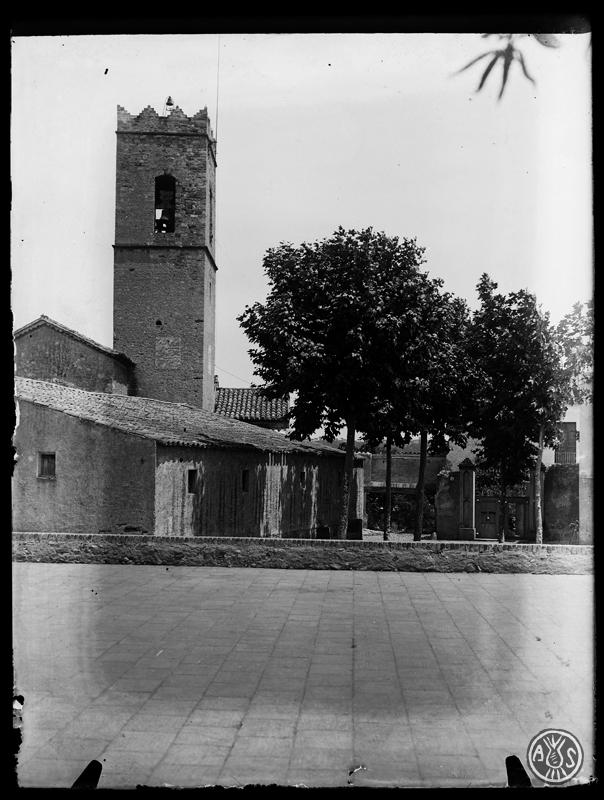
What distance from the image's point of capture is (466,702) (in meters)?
4.54

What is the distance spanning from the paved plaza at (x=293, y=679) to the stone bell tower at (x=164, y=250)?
48.0ft

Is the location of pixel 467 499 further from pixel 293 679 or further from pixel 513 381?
pixel 293 679

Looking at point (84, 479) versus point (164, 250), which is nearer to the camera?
point (84, 479)

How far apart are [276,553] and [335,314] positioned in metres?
9.21

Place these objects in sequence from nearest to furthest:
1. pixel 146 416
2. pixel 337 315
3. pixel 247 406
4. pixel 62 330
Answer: pixel 146 416 → pixel 337 315 → pixel 62 330 → pixel 247 406

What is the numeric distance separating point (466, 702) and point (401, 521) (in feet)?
102

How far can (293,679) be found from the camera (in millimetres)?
4988

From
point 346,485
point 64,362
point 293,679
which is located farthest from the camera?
point 64,362

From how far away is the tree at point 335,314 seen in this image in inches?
695

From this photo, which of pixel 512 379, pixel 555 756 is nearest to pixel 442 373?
pixel 512 379

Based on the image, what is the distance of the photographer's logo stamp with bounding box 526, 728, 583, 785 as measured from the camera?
2.79m

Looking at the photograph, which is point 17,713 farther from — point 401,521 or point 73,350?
point 401,521
